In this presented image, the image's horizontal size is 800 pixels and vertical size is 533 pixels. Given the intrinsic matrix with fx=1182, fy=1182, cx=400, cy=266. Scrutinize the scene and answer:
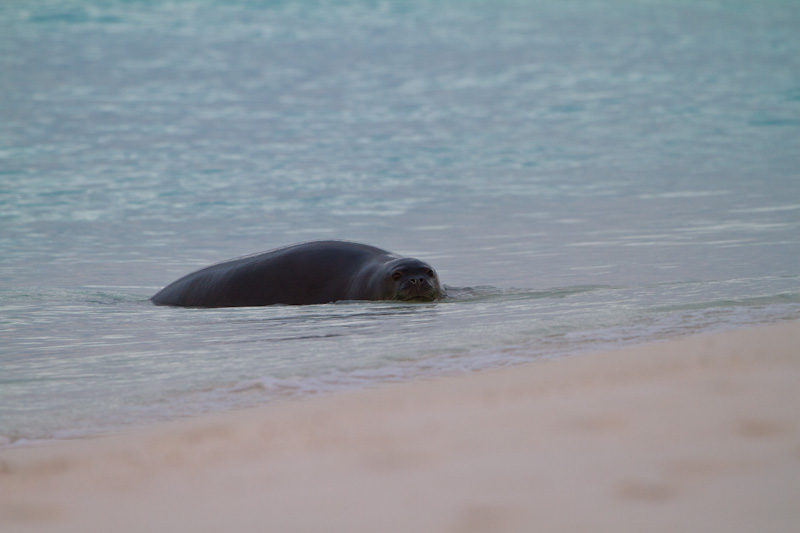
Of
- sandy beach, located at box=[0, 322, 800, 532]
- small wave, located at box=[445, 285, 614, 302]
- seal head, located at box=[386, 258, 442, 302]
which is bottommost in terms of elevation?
sandy beach, located at box=[0, 322, 800, 532]

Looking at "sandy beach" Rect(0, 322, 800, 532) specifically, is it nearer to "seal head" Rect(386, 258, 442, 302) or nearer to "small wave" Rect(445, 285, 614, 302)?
"small wave" Rect(445, 285, 614, 302)

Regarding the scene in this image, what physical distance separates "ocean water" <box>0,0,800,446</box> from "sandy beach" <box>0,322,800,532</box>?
527 millimetres

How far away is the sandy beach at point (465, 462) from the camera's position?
2705mm

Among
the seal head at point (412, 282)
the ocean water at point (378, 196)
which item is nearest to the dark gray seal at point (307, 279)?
the seal head at point (412, 282)

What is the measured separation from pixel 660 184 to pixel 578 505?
431 inches

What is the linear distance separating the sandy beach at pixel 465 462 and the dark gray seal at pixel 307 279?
2937 millimetres

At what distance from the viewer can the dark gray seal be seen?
716cm

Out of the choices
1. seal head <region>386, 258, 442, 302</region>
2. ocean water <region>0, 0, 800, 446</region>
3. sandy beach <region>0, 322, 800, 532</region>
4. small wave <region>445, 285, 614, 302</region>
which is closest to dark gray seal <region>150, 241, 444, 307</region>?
seal head <region>386, 258, 442, 302</region>

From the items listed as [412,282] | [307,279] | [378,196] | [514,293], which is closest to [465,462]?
[412,282]

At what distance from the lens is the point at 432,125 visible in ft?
68.4

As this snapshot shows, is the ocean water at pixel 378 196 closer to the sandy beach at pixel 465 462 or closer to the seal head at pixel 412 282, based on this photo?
the seal head at pixel 412 282

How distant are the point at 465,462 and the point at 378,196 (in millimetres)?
10673

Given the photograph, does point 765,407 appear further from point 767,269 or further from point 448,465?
point 767,269

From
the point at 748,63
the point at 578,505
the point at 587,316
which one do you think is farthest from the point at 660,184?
the point at 748,63
